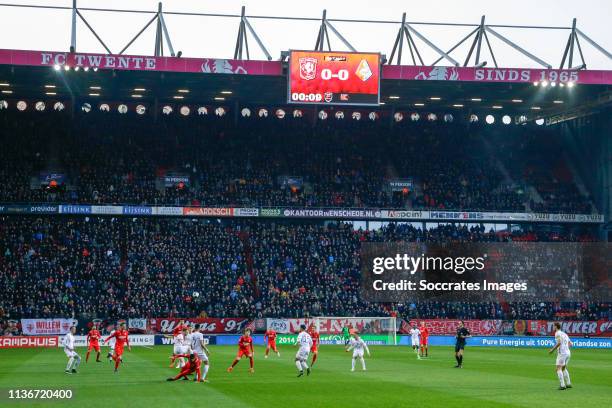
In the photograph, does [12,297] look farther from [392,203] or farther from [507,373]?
[507,373]

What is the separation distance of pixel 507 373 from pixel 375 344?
28.5 meters

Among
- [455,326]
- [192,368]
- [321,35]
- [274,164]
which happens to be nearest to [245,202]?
[274,164]

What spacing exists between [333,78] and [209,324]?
65.2ft

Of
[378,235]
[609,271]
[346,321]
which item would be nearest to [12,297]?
[346,321]

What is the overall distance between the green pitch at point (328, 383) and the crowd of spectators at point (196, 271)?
53.9 feet

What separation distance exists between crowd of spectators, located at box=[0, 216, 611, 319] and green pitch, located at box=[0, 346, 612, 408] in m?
16.4

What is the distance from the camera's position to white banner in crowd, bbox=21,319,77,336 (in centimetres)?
6234

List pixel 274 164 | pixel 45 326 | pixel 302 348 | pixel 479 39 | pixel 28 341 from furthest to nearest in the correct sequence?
pixel 274 164
pixel 479 39
pixel 45 326
pixel 28 341
pixel 302 348

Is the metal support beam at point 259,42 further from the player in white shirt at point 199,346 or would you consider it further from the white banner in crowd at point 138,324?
the player in white shirt at point 199,346

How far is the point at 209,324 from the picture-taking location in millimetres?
65125

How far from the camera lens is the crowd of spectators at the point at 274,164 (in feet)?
246

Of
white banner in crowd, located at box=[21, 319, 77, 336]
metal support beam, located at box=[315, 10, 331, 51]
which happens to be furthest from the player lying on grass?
metal support beam, located at box=[315, 10, 331, 51]

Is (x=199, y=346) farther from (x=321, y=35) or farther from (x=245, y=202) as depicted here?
(x=245, y=202)

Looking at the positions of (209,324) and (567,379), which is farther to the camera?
(209,324)
